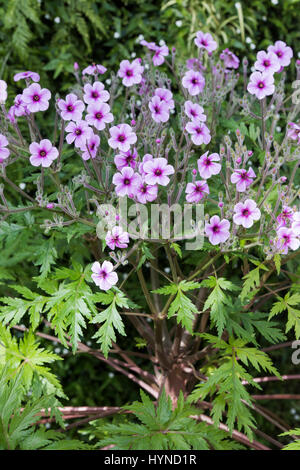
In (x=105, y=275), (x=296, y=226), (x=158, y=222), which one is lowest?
(x=105, y=275)

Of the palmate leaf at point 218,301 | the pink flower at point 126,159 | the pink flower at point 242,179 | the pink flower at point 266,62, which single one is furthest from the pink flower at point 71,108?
the palmate leaf at point 218,301

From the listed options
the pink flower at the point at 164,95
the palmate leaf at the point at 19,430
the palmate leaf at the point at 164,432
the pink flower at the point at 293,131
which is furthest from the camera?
the pink flower at the point at 164,95

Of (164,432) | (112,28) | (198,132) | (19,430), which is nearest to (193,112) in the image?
(198,132)

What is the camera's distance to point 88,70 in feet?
7.11

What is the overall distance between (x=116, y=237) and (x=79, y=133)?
472 millimetres

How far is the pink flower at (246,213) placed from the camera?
1781 mm

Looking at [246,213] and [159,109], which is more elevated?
[159,109]

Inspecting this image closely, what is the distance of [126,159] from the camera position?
6.25 feet

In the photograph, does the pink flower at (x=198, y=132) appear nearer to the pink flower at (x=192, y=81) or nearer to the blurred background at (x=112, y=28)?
the pink flower at (x=192, y=81)

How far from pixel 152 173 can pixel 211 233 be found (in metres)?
0.34

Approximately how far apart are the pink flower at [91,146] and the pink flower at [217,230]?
579mm

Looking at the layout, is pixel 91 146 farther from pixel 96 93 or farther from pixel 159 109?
pixel 159 109
